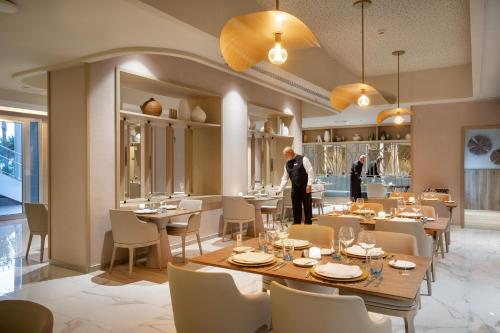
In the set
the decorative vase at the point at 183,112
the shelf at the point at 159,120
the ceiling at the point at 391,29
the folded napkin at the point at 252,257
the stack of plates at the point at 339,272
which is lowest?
the stack of plates at the point at 339,272

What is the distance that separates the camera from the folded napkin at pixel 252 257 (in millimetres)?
2141

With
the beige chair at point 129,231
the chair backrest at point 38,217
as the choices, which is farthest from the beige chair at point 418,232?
the chair backrest at point 38,217

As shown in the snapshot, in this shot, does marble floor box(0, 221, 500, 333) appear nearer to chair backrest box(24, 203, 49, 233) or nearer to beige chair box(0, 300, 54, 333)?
chair backrest box(24, 203, 49, 233)

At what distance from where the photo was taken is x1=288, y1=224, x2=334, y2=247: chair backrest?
2.90 meters

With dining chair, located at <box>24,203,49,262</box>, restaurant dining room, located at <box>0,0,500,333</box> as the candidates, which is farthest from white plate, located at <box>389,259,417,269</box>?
dining chair, located at <box>24,203,49,262</box>

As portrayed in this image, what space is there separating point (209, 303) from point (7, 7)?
295 cm

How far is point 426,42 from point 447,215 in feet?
8.85

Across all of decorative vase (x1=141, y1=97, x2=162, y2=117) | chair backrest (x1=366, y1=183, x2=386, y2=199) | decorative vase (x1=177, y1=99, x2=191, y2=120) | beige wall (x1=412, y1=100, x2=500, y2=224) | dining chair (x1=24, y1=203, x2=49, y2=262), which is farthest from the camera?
chair backrest (x1=366, y1=183, x2=386, y2=199)

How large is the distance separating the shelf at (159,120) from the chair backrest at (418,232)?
3.33 m

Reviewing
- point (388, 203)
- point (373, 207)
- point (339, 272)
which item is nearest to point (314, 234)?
point (339, 272)

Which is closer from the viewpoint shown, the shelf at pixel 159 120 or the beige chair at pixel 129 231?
the beige chair at pixel 129 231

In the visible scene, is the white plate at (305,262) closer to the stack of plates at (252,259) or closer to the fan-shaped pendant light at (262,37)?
the stack of plates at (252,259)

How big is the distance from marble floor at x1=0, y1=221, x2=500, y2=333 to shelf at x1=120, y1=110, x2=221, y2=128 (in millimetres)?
1903

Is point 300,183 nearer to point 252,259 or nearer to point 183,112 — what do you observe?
point 183,112
